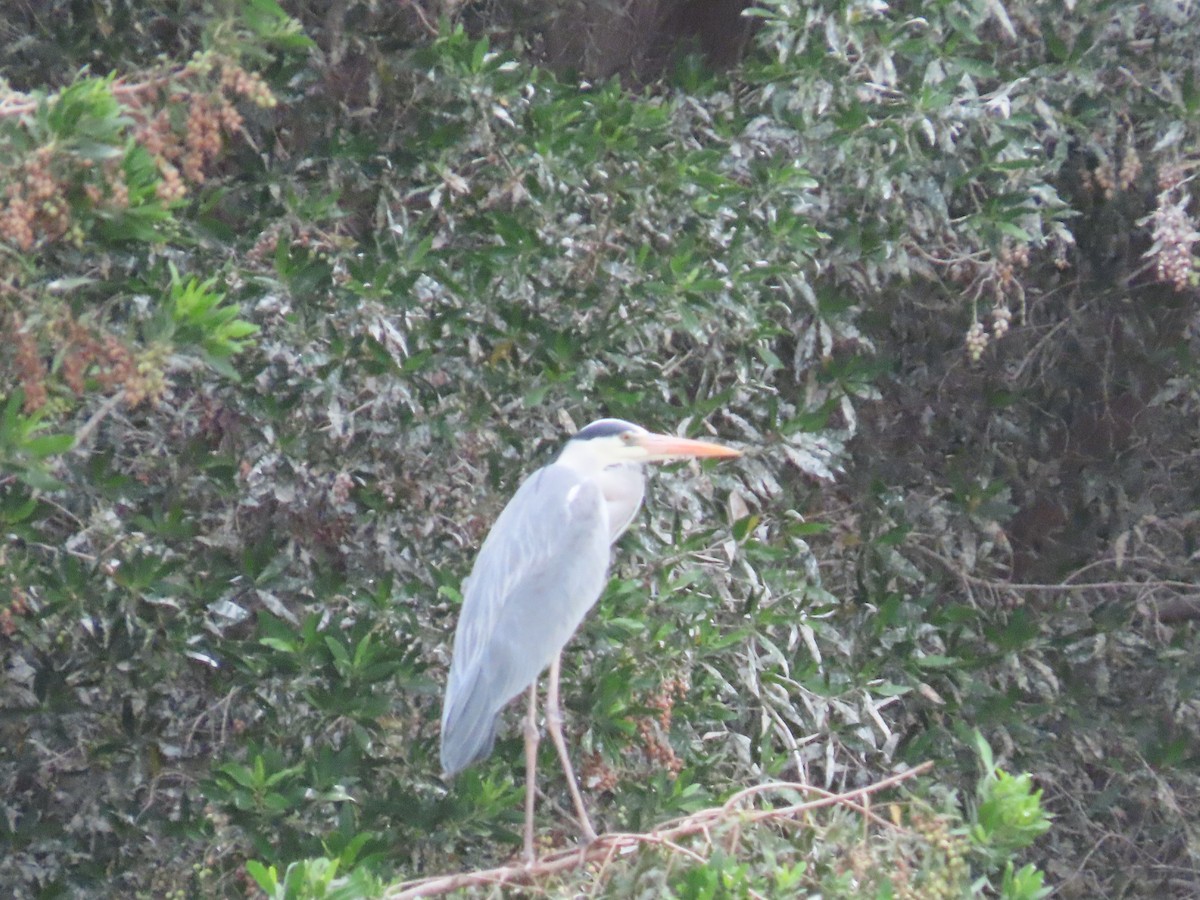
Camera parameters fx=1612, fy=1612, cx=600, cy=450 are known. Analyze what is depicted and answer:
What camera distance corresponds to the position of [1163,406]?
4984mm

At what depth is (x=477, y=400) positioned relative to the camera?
133 inches

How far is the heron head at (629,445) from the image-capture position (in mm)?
3227

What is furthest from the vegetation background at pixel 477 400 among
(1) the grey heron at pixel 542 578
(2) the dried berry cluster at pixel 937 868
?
(1) the grey heron at pixel 542 578

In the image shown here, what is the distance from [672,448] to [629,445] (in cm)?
9

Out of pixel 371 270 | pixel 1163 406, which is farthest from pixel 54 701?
pixel 1163 406

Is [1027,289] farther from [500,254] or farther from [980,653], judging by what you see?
[500,254]

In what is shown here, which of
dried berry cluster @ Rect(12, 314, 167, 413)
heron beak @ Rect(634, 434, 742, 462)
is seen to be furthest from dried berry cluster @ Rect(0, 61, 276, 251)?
heron beak @ Rect(634, 434, 742, 462)

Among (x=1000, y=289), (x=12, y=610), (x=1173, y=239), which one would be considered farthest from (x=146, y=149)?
(x=1173, y=239)

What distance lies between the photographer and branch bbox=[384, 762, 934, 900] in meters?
2.46

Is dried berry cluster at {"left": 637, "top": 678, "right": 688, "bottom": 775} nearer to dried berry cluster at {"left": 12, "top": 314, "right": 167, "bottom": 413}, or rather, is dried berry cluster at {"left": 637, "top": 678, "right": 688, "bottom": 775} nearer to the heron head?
the heron head

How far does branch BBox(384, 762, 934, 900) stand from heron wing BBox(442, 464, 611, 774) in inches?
13.4

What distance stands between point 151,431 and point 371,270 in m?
0.68

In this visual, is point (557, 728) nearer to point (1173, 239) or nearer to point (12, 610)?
point (12, 610)

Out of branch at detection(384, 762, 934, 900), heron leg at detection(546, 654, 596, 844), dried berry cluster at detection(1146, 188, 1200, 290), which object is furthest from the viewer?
dried berry cluster at detection(1146, 188, 1200, 290)
